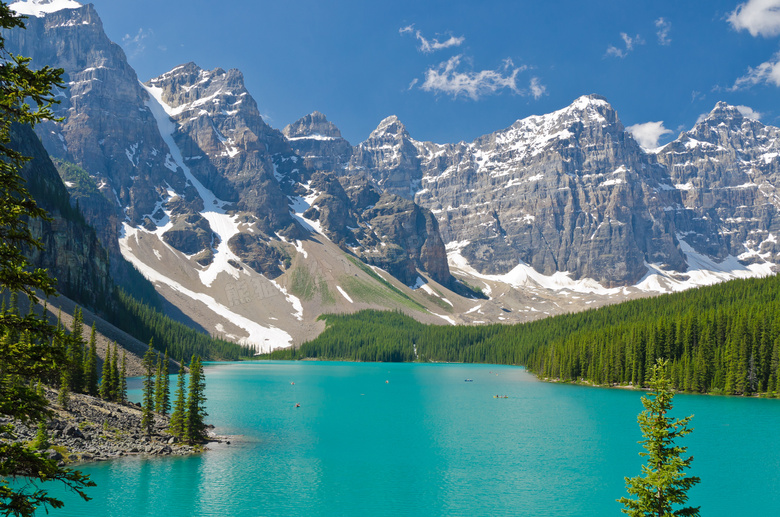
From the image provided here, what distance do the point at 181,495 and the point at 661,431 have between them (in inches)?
1479

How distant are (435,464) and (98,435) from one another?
33.2 m

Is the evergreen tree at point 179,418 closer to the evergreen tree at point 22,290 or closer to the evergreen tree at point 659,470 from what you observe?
the evergreen tree at point 22,290

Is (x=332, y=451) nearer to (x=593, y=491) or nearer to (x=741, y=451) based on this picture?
(x=593, y=491)

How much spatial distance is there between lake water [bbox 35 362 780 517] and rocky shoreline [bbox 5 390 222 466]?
212 centimetres

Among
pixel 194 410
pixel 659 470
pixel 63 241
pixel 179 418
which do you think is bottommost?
pixel 179 418

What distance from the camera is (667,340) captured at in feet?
390

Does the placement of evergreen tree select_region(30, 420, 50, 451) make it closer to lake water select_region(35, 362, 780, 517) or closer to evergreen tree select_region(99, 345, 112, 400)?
lake water select_region(35, 362, 780, 517)

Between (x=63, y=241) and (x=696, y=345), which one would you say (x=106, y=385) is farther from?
(x=63, y=241)

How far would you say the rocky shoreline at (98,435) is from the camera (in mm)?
Answer: 47281

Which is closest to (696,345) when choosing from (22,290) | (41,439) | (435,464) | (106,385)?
(435,464)

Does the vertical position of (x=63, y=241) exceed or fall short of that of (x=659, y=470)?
it exceeds it

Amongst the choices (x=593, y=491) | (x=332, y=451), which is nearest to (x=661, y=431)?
(x=593, y=491)

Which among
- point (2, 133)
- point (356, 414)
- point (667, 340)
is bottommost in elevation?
point (356, 414)

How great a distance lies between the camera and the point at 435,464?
54.2m
